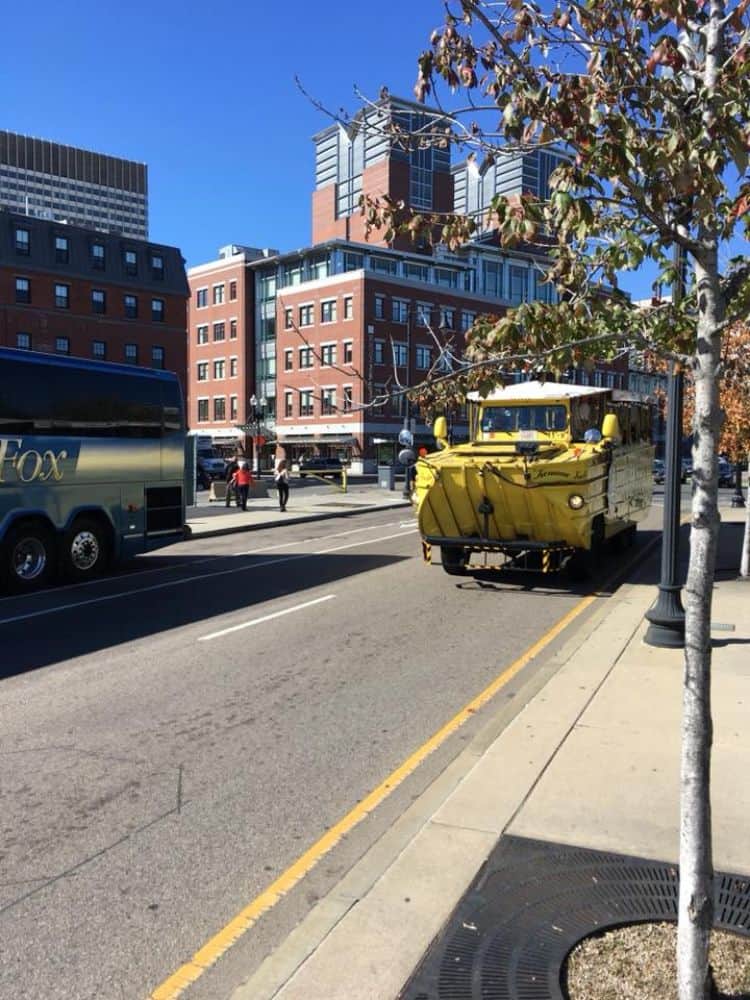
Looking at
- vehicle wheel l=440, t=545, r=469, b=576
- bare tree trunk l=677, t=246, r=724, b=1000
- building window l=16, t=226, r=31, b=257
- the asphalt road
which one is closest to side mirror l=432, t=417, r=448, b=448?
vehicle wheel l=440, t=545, r=469, b=576

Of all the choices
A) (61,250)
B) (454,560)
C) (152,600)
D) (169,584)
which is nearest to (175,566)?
(169,584)

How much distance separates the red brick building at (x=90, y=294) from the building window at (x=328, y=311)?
1116 centimetres

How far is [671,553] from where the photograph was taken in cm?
824

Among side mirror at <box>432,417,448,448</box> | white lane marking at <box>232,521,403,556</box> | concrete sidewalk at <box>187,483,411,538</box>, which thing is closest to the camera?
side mirror at <box>432,417,448,448</box>

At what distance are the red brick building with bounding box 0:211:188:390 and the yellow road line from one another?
5634 centimetres

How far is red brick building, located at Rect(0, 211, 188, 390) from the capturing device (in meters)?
56.9

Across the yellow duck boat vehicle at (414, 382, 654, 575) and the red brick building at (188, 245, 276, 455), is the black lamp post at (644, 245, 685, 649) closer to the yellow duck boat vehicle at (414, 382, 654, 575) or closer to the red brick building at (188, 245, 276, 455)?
the yellow duck boat vehicle at (414, 382, 654, 575)

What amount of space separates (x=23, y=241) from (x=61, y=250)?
2.78 metres

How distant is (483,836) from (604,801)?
31.4 inches

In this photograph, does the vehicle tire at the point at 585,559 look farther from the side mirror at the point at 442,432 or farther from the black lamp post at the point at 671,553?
the black lamp post at the point at 671,553

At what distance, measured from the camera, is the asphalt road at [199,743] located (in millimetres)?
3549

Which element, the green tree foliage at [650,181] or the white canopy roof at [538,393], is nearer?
the green tree foliage at [650,181]

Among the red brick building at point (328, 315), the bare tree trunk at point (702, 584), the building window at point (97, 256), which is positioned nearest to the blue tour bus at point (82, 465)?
the bare tree trunk at point (702, 584)

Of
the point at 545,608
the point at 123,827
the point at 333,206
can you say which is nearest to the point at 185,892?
the point at 123,827
